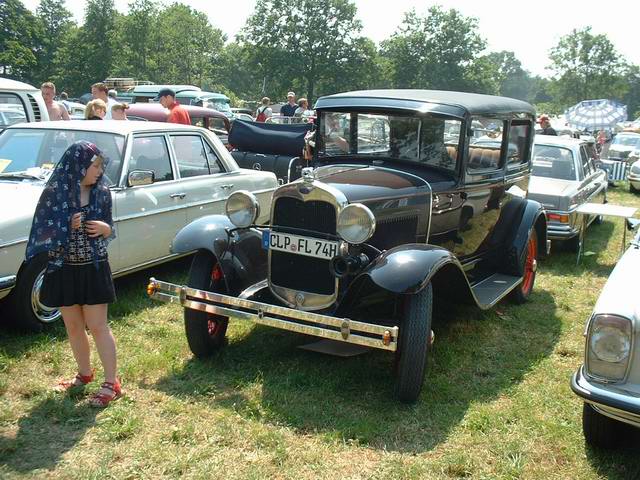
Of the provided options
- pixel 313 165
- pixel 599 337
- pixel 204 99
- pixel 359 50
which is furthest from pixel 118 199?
pixel 359 50

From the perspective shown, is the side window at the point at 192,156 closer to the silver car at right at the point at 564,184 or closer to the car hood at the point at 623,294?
the car hood at the point at 623,294

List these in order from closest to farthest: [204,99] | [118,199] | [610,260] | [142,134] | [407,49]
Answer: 1. [118,199]
2. [142,134]
3. [610,260]
4. [204,99]
5. [407,49]

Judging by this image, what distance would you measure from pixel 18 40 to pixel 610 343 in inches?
2435

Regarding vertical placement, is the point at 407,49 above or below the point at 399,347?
above

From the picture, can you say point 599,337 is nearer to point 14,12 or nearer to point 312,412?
point 312,412

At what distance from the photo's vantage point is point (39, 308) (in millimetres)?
4680

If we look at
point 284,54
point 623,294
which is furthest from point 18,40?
point 623,294

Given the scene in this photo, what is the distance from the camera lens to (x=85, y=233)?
360 centimetres

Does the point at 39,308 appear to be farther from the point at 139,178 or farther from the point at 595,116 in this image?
the point at 595,116

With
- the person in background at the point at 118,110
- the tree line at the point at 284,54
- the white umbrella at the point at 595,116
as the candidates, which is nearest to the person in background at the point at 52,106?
the person in background at the point at 118,110

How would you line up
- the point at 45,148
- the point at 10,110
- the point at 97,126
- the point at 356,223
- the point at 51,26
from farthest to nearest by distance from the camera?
the point at 51,26 < the point at 10,110 < the point at 97,126 < the point at 45,148 < the point at 356,223

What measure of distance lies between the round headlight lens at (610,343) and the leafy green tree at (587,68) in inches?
2166

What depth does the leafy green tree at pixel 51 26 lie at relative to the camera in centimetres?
5747

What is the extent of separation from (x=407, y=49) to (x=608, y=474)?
58.3m
